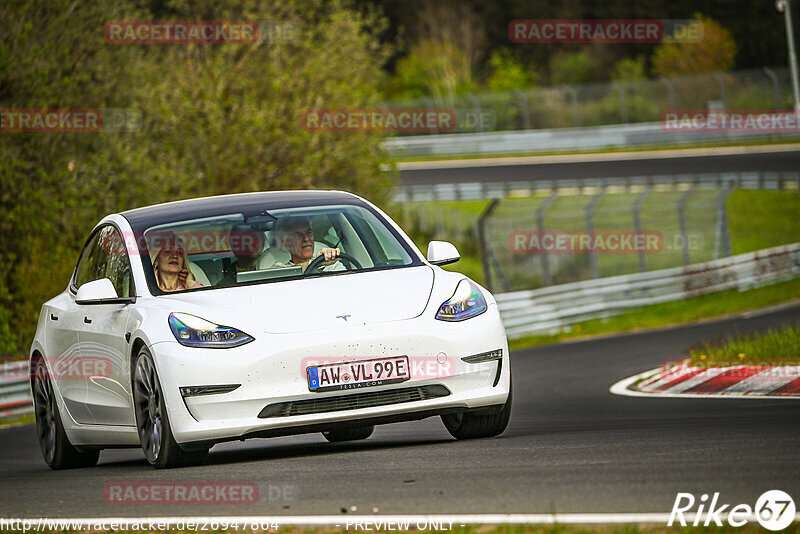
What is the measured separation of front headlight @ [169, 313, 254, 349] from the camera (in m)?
7.85

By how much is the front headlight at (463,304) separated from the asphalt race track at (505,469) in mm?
740

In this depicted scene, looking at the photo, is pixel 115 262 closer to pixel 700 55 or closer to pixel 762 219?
pixel 762 219

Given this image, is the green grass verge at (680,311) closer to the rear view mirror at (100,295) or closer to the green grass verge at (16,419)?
the green grass verge at (16,419)

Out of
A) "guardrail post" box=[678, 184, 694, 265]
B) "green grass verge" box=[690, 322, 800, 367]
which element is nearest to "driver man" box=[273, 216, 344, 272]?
"green grass verge" box=[690, 322, 800, 367]

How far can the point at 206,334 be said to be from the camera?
311 inches

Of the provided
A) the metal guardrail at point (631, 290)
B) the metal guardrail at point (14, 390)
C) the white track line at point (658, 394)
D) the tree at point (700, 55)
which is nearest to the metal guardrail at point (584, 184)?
the metal guardrail at point (631, 290)

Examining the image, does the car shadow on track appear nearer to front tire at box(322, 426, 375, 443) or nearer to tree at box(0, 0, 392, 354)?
front tire at box(322, 426, 375, 443)

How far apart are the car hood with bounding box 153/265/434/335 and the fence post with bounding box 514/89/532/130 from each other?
48.8m

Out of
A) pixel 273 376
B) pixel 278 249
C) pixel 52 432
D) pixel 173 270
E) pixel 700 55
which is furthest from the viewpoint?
pixel 700 55

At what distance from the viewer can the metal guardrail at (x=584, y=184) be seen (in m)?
42.7

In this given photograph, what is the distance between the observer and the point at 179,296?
8320 millimetres

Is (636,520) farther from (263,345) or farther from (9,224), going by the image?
(9,224)

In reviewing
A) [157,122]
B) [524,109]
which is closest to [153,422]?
[157,122]

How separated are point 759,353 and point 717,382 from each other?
3.31 ft
